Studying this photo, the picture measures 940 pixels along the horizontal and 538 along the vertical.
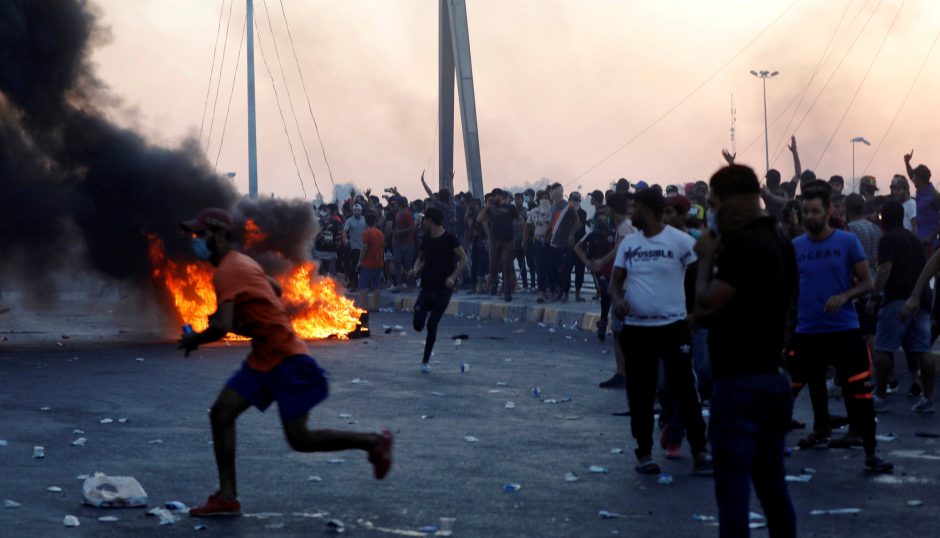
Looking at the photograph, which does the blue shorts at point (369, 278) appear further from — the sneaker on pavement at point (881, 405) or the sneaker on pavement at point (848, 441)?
the sneaker on pavement at point (848, 441)

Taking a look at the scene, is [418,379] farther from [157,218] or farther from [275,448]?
[157,218]

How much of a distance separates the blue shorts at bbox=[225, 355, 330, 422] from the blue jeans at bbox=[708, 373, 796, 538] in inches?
99.5

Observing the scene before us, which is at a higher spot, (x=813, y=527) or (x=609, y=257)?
(x=609, y=257)

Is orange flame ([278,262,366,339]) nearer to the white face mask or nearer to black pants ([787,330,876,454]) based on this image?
black pants ([787,330,876,454])

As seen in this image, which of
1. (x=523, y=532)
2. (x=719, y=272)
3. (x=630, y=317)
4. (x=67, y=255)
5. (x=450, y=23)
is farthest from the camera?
(x=450, y=23)

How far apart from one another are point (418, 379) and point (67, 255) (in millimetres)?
9049

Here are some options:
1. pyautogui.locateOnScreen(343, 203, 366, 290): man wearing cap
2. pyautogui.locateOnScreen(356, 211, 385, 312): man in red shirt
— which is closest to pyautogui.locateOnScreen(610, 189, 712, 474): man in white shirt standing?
pyautogui.locateOnScreen(356, 211, 385, 312): man in red shirt

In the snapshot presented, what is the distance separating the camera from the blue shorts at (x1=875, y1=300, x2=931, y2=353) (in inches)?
454

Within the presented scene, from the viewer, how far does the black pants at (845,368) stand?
28.9 feet

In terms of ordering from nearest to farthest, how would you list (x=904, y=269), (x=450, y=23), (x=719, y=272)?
1. (x=719, y=272)
2. (x=904, y=269)
3. (x=450, y=23)

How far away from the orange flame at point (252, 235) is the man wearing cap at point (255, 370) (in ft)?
46.1

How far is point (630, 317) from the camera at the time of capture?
9.16m

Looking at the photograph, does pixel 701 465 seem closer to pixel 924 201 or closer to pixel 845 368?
pixel 845 368

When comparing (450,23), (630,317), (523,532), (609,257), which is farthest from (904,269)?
(450,23)
